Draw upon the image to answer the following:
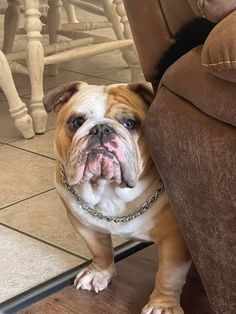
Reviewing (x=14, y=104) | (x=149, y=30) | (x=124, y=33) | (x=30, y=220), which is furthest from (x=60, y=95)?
(x=124, y=33)

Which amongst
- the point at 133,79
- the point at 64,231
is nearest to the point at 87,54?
the point at 133,79

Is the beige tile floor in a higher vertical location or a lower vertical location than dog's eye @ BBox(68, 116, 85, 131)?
lower

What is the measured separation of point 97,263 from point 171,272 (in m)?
0.17

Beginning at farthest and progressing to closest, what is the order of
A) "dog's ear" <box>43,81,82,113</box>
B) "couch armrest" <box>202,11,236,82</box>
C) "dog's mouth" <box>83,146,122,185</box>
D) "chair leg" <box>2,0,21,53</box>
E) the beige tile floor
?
"chair leg" <box>2,0,21,53</box> < the beige tile floor < "dog's ear" <box>43,81,82,113</box> < "dog's mouth" <box>83,146,122,185</box> < "couch armrest" <box>202,11,236,82</box>

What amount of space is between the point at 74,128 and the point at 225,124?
0.28 m

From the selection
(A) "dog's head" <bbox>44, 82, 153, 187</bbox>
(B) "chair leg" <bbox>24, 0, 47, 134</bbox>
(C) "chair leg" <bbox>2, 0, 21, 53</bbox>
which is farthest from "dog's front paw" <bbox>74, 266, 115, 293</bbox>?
(C) "chair leg" <bbox>2, 0, 21, 53</bbox>

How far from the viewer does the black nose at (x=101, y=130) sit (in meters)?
0.94

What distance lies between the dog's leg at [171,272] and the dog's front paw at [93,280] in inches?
5.3

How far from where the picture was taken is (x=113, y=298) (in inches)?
43.3

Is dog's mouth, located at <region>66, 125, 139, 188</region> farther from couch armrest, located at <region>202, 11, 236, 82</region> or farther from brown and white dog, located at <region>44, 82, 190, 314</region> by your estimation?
couch armrest, located at <region>202, 11, 236, 82</region>

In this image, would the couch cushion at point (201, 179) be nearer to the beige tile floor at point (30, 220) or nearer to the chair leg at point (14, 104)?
the beige tile floor at point (30, 220)

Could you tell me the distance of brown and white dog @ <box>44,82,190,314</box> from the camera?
94 cm

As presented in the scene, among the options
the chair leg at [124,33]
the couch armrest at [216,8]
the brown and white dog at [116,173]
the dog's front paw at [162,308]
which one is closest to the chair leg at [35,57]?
the chair leg at [124,33]

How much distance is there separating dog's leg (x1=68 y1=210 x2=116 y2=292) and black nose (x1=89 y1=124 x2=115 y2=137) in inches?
8.0
